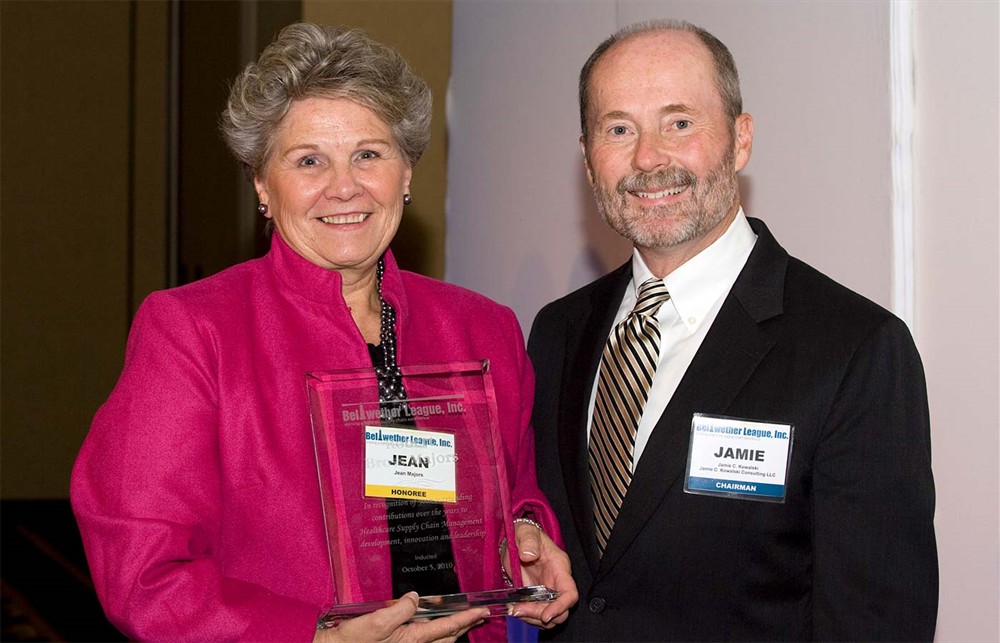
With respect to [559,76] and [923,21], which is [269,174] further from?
[559,76]

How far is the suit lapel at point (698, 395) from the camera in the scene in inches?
80.2

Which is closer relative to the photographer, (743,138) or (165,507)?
(165,507)

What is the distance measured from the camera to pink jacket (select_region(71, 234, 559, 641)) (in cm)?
185

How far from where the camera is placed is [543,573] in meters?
2.14

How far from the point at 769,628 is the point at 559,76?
2.35 meters

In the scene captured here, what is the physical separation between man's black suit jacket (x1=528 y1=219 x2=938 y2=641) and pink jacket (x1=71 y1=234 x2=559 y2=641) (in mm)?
341

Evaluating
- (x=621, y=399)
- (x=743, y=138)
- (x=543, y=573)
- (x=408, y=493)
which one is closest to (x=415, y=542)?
(x=408, y=493)

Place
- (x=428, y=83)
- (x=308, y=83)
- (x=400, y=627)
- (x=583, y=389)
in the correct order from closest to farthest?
(x=400, y=627)
(x=308, y=83)
(x=583, y=389)
(x=428, y=83)

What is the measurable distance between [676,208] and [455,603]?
0.93 m

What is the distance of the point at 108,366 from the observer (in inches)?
312

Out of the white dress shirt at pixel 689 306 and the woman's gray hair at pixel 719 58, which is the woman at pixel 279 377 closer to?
the white dress shirt at pixel 689 306

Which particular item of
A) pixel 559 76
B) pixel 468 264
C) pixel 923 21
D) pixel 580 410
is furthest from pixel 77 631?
pixel 923 21

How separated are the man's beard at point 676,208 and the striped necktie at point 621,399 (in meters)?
0.12

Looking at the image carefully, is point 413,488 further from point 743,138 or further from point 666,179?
point 743,138
